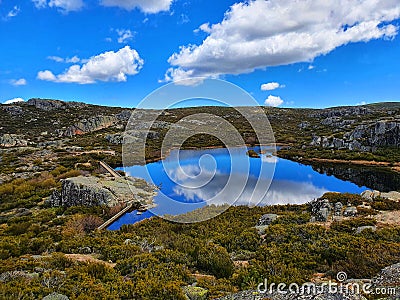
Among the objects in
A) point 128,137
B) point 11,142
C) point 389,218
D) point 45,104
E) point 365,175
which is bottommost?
point 389,218

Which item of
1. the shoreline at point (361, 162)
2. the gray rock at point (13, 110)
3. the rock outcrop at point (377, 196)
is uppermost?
the gray rock at point (13, 110)

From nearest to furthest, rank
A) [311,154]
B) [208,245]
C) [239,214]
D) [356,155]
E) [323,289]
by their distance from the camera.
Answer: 1. [323,289]
2. [208,245]
3. [239,214]
4. [356,155]
5. [311,154]

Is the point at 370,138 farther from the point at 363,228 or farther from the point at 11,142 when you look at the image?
the point at 11,142

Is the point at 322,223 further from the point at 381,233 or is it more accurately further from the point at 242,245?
the point at 242,245

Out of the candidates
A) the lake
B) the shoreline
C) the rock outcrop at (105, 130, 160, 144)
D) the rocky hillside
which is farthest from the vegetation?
the rock outcrop at (105, 130, 160, 144)

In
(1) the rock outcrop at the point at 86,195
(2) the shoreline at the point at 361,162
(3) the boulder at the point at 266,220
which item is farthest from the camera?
(2) the shoreline at the point at 361,162

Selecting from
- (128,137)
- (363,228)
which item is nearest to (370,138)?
(363,228)

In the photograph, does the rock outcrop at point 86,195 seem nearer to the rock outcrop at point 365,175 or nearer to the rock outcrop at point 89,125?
the rock outcrop at point 365,175

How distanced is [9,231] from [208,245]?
976 centimetres

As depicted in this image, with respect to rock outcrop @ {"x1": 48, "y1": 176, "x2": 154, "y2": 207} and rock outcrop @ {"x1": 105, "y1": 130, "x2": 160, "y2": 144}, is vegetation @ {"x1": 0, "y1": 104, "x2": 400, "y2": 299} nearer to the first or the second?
rock outcrop @ {"x1": 48, "y1": 176, "x2": 154, "y2": 207}

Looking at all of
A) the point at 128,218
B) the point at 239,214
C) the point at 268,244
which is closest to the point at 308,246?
the point at 268,244

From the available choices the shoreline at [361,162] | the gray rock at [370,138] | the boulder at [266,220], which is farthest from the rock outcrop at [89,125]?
the boulder at [266,220]

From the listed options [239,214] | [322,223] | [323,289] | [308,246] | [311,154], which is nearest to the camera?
[323,289]

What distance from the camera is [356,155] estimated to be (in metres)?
38.3
